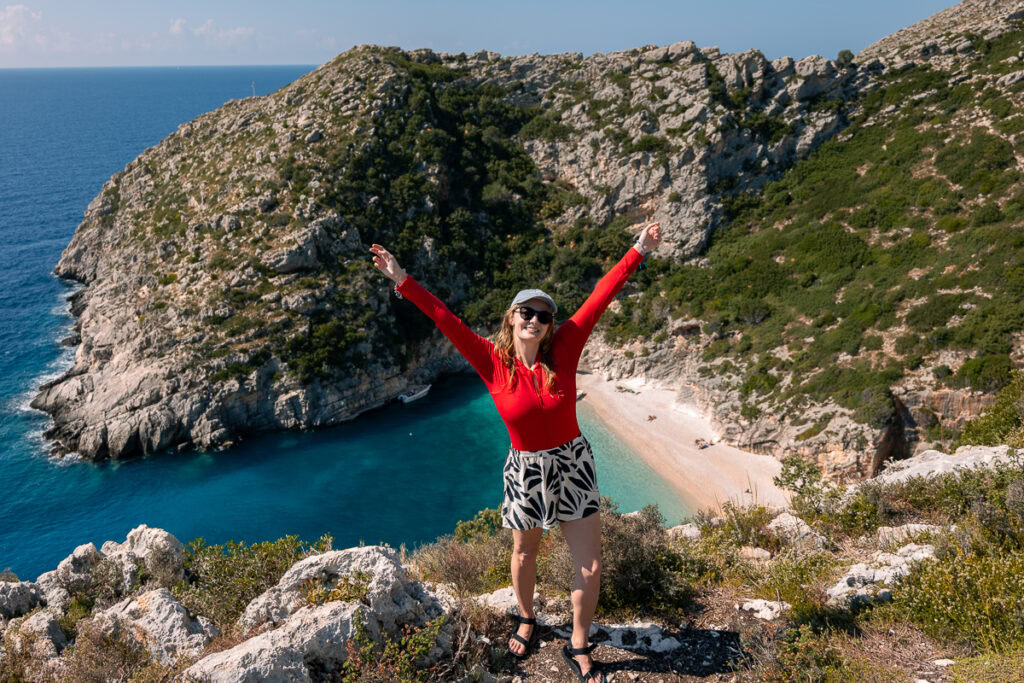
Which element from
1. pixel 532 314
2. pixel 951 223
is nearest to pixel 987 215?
pixel 951 223

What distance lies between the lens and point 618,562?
607 centimetres

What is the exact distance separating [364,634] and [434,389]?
32.2m

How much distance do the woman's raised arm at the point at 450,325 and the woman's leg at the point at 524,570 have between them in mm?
1252

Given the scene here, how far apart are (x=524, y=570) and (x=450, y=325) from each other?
2058mm

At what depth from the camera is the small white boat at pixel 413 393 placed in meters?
34.6

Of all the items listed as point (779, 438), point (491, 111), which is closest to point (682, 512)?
point (779, 438)

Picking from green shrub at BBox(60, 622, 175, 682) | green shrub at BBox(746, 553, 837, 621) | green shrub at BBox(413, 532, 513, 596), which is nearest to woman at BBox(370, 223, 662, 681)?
green shrub at BBox(746, 553, 837, 621)

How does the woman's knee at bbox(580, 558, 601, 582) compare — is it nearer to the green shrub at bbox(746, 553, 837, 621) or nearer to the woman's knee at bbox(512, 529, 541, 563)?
the woman's knee at bbox(512, 529, 541, 563)

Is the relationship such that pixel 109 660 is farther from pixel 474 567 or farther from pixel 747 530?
pixel 747 530

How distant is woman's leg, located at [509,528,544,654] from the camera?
432cm

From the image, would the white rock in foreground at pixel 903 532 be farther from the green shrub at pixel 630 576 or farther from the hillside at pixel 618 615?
the green shrub at pixel 630 576

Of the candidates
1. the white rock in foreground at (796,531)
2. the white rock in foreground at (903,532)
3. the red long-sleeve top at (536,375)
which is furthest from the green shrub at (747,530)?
the red long-sleeve top at (536,375)

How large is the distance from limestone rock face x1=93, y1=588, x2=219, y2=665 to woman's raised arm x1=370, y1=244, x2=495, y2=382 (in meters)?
3.74

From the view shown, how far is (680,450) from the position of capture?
28078mm
